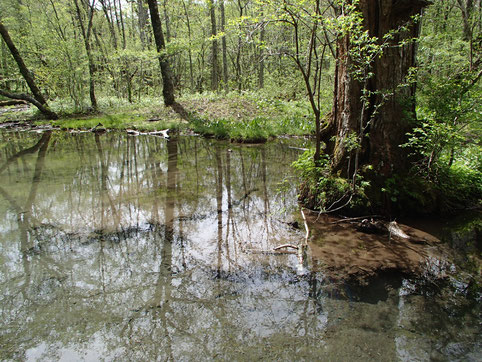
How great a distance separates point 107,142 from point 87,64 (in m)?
8.49

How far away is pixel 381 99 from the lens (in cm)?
480

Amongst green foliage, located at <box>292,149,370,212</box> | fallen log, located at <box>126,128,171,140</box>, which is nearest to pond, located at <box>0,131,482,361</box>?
green foliage, located at <box>292,149,370,212</box>

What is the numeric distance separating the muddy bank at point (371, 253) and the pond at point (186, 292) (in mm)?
231

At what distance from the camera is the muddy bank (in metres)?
3.46

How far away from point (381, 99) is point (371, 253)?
8.28 feet

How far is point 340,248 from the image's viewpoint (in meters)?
4.00

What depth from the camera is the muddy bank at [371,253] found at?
346 cm

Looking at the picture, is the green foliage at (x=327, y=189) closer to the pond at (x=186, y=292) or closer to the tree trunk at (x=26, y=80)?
the pond at (x=186, y=292)

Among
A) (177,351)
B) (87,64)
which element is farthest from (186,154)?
(87,64)

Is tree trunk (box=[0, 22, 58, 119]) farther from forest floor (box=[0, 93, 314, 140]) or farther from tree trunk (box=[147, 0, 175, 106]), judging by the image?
tree trunk (box=[147, 0, 175, 106])

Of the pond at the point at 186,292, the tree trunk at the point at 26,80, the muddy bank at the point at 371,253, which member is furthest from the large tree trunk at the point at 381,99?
the tree trunk at the point at 26,80

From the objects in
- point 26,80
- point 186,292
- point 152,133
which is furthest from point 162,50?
point 186,292

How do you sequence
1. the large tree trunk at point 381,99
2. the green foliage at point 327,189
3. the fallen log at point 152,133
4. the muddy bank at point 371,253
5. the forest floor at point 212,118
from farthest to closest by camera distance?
the fallen log at point 152,133 → the forest floor at point 212,118 → the green foliage at point 327,189 → the large tree trunk at point 381,99 → the muddy bank at point 371,253

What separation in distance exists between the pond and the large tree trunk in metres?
1.65
